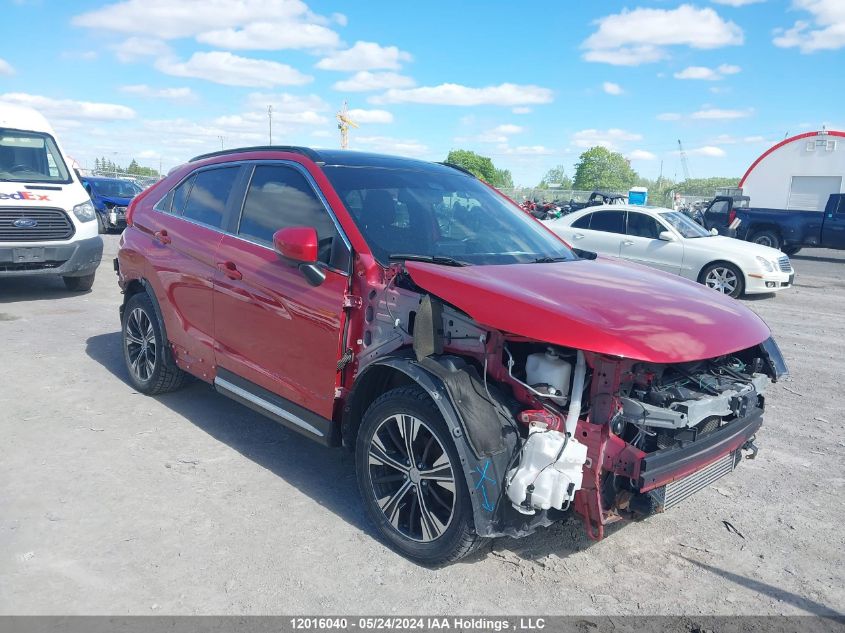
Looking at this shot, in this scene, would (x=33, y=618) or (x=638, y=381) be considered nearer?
(x=33, y=618)

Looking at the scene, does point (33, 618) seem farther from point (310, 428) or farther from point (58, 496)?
point (310, 428)

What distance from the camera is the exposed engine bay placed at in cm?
284

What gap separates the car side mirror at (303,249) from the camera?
3471 mm

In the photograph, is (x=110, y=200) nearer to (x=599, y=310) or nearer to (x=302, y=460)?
(x=302, y=460)

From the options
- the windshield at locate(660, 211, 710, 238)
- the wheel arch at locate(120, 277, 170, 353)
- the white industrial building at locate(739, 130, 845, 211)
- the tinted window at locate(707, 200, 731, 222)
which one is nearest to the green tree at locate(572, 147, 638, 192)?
the white industrial building at locate(739, 130, 845, 211)

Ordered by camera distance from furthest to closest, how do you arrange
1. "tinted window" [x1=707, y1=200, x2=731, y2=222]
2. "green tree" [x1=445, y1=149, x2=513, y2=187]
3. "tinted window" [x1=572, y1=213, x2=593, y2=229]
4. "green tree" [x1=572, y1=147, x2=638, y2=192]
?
"green tree" [x1=572, y1=147, x2=638, y2=192]
"green tree" [x1=445, y1=149, x2=513, y2=187]
"tinted window" [x1=707, y1=200, x2=731, y2=222]
"tinted window" [x1=572, y1=213, x2=593, y2=229]

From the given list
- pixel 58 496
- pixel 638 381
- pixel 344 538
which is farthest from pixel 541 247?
pixel 58 496

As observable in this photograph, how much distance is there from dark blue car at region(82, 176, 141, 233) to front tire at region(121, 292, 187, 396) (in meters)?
15.4

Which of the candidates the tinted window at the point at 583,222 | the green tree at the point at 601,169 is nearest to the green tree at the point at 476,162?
the green tree at the point at 601,169

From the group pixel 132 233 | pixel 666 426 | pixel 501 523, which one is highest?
pixel 132 233

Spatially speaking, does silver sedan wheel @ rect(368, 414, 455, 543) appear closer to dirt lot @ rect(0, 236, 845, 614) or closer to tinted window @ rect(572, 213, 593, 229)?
dirt lot @ rect(0, 236, 845, 614)

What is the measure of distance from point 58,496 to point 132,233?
246 cm

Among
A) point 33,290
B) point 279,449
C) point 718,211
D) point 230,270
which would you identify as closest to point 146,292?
point 230,270

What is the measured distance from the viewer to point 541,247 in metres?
4.32
